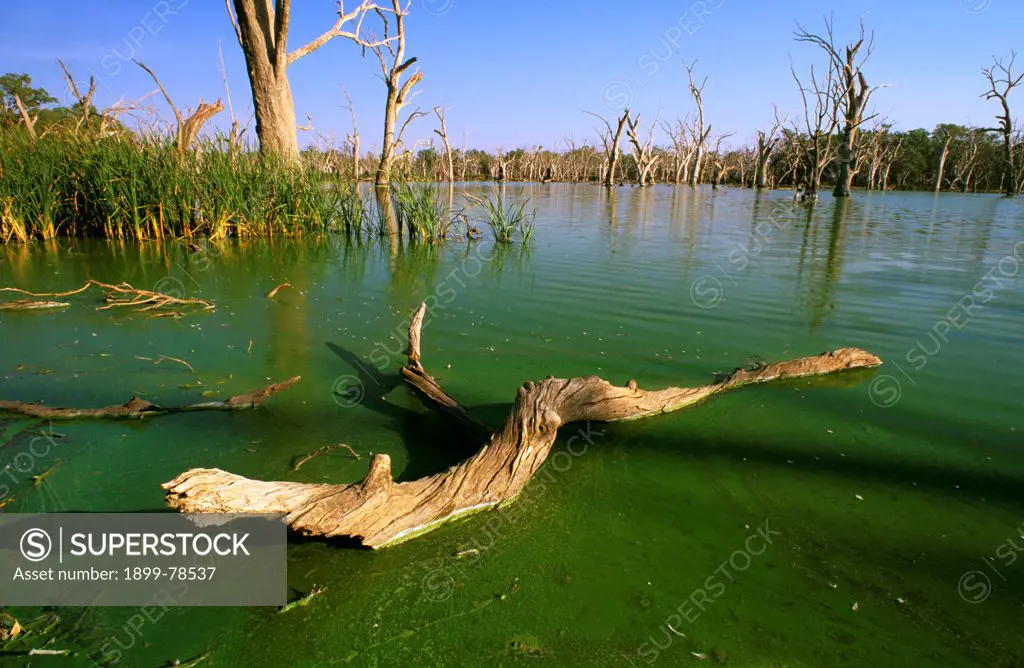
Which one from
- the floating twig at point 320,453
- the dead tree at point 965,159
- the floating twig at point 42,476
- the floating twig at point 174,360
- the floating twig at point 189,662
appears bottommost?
the floating twig at point 189,662

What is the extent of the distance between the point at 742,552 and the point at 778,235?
28.9 ft

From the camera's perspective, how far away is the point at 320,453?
241 cm

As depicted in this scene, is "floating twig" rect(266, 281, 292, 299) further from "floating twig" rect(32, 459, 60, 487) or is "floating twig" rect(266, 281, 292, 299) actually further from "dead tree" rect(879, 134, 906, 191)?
"dead tree" rect(879, 134, 906, 191)

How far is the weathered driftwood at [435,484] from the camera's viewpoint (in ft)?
5.58

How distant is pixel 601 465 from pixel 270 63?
30.4 ft

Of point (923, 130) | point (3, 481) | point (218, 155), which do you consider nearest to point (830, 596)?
point (3, 481)

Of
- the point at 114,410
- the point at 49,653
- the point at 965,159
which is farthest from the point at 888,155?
the point at 49,653

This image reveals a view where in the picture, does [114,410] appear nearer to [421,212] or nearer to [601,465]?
[601,465]

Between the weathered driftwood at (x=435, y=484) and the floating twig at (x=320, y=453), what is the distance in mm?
455

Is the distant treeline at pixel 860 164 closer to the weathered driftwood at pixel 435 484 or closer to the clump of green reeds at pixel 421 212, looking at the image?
the clump of green reeds at pixel 421 212

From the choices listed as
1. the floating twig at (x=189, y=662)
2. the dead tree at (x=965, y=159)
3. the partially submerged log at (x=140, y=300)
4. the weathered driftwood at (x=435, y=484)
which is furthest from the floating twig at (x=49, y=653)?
the dead tree at (x=965, y=159)

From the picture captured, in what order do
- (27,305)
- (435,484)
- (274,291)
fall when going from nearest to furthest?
1. (435,484)
2. (27,305)
3. (274,291)

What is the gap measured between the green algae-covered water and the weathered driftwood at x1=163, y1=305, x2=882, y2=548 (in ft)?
0.26

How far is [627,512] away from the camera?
2072mm
